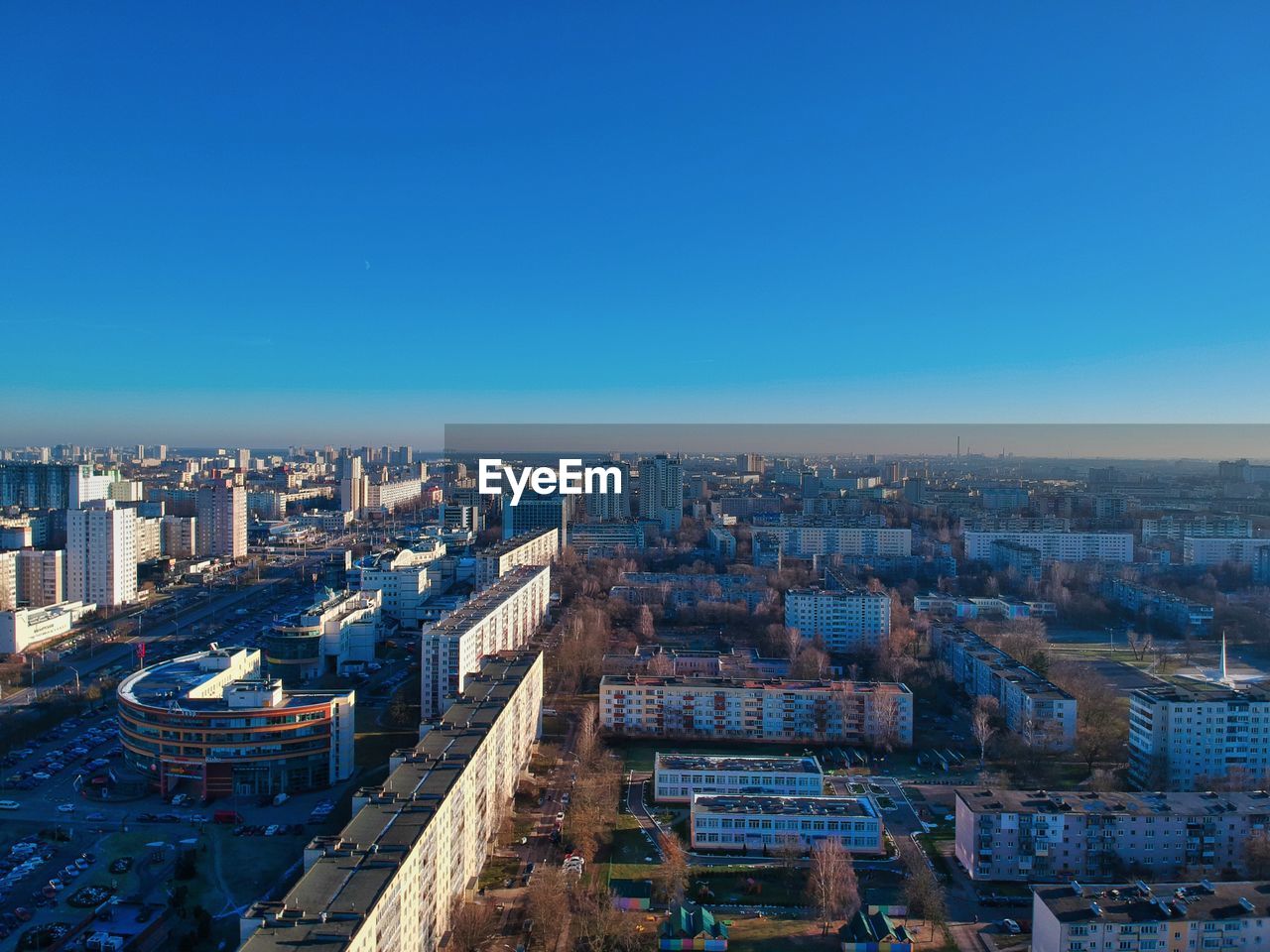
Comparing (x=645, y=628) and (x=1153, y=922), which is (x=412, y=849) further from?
(x=645, y=628)

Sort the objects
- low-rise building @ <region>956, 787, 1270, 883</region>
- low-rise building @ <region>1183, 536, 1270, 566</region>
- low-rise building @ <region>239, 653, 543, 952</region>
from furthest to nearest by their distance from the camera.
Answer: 1. low-rise building @ <region>1183, 536, 1270, 566</region>
2. low-rise building @ <region>956, 787, 1270, 883</region>
3. low-rise building @ <region>239, 653, 543, 952</region>

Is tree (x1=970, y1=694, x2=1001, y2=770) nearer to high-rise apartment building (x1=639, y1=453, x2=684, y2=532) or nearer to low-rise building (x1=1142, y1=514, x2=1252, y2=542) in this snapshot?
low-rise building (x1=1142, y1=514, x2=1252, y2=542)

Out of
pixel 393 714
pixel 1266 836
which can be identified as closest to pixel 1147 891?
pixel 1266 836

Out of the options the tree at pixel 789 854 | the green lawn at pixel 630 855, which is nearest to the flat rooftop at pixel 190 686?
the green lawn at pixel 630 855

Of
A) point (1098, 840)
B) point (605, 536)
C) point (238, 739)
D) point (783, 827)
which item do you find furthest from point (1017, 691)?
point (605, 536)

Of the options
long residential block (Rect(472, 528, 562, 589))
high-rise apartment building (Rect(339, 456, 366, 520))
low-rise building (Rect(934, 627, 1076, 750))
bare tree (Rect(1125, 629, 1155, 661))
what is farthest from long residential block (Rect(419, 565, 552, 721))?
high-rise apartment building (Rect(339, 456, 366, 520))

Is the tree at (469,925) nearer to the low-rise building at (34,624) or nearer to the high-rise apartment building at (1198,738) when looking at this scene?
the high-rise apartment building at (1198,738)

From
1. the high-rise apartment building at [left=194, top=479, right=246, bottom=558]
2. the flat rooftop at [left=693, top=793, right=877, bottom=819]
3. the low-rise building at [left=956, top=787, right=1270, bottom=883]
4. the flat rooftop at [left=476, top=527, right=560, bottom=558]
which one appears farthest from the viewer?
the high-rise apartment building at [left=194, top=479, right=246, bottom=558]
